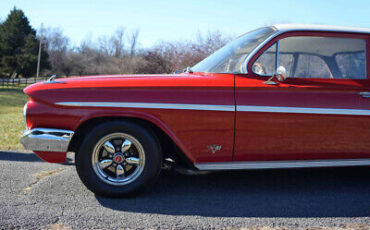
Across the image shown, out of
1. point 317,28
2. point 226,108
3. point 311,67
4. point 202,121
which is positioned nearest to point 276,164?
point 226,108

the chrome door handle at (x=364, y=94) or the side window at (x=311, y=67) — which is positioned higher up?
the side window at (x=311, y=67)

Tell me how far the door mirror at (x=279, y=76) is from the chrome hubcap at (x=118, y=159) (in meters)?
1.46

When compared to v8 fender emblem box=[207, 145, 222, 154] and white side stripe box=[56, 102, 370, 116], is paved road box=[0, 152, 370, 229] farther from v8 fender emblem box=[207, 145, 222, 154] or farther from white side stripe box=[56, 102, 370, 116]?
white side stripe box=[56, 102, 370, 116]

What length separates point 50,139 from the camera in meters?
3.24

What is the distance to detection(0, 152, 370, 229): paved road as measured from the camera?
112 inches

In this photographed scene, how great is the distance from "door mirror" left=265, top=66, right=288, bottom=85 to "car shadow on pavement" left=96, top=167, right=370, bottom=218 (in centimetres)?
117

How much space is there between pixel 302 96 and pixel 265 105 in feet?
1.33

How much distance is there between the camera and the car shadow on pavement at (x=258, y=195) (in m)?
3.12

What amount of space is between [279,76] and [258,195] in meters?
1.24

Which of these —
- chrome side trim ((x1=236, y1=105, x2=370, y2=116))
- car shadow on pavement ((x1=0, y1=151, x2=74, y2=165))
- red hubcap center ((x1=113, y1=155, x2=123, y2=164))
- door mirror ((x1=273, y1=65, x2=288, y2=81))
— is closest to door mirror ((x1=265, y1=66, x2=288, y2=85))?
door mirror ((x1=273, y1=65, x2=288, y2=81))

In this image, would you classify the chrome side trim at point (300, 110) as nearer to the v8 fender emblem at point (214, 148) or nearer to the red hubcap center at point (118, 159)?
the v8 fender emblem at point (214, 148)

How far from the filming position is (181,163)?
369 centimetres

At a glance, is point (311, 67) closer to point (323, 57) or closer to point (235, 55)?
point (323, 57)

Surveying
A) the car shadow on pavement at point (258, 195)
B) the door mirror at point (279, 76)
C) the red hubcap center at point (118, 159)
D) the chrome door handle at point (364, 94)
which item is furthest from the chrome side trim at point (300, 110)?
→ the red hubcap center at point (118, 159)
